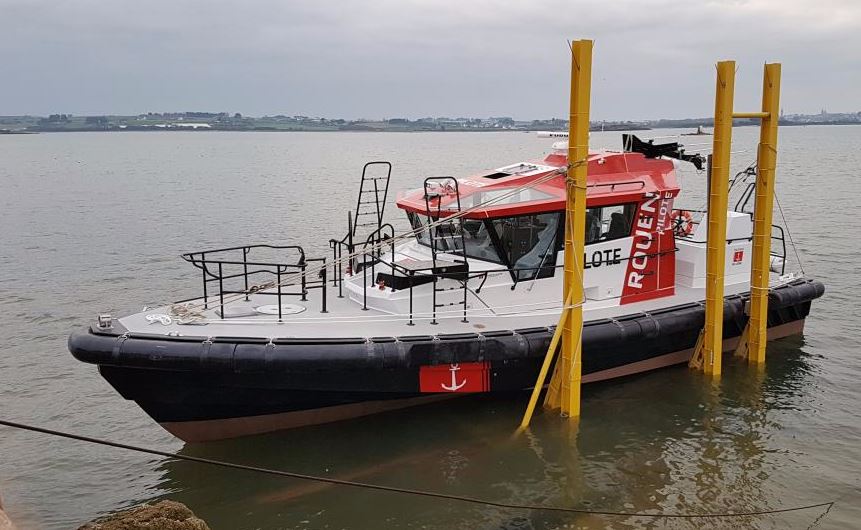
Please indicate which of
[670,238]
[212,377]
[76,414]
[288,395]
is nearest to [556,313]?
[670,238]

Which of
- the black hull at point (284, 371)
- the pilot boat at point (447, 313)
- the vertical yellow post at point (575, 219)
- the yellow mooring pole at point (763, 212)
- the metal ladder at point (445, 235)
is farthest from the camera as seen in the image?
the yellow mooring pole at point (763, 212)

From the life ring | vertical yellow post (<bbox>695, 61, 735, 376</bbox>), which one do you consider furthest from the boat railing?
the life ring

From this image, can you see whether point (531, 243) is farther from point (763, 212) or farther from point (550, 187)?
point (763, 212)

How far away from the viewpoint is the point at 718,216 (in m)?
9.71

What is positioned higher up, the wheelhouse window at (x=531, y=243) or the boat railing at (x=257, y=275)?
the wheelhouse window at (x=531, y=243)

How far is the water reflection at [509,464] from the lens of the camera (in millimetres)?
7258

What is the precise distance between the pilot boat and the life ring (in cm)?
4

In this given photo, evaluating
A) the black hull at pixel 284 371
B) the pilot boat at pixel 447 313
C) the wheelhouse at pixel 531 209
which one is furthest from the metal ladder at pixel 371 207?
the black hull at pixel 284 371

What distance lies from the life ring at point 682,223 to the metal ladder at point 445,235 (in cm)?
360

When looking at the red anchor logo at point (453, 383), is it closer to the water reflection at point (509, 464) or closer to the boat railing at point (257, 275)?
the water reflection at point (509, 464)

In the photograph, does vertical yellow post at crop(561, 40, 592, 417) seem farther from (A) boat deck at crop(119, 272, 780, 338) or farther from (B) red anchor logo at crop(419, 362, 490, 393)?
(B) red anchor logo at crop(419, 362, 490, 393)

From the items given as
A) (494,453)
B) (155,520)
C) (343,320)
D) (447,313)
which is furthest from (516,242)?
(155,520)

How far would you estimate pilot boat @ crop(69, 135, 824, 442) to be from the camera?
7.79 m

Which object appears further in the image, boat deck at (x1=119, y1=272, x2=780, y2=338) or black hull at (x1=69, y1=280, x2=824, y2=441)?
boat deck at (x1=119, y1=272, x2=780, y2=338)
